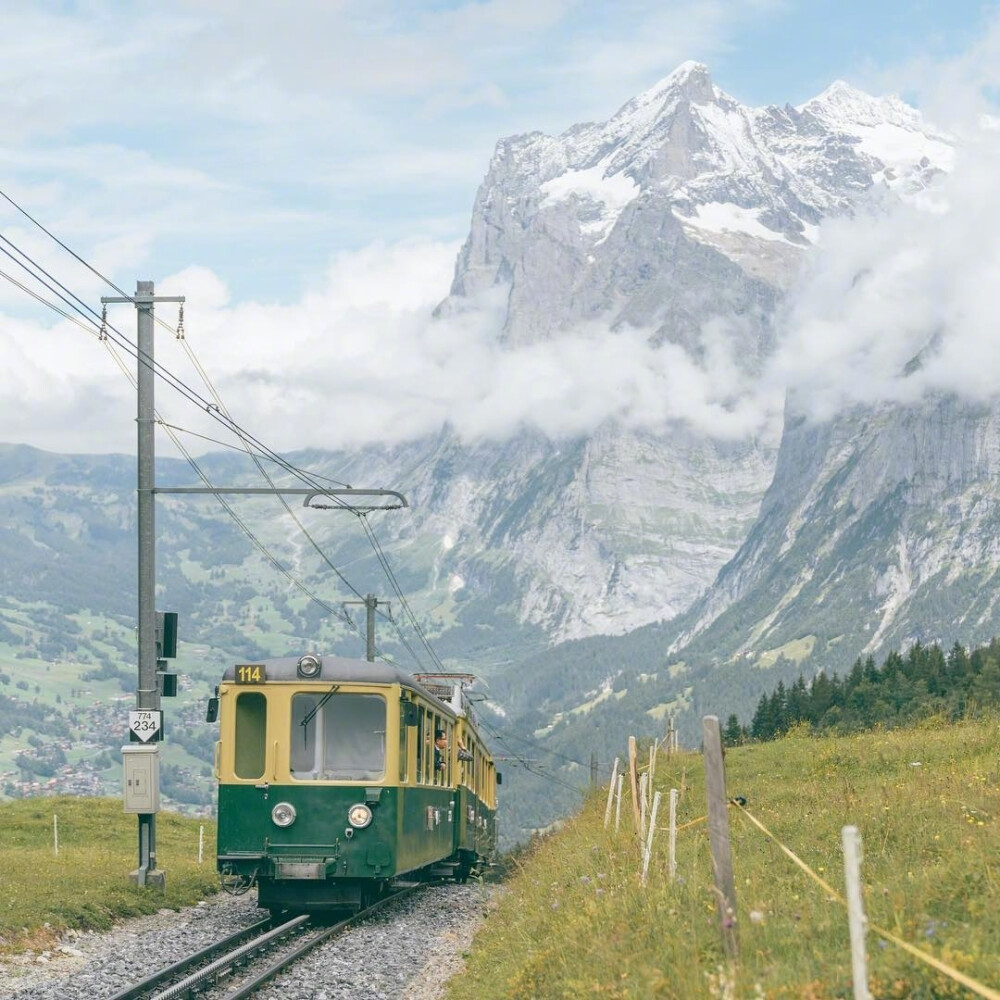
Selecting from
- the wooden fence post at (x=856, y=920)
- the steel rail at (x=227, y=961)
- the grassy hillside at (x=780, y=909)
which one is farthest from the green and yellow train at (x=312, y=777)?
the wooden fence post at (x=856, y=920)

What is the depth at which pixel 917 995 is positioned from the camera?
9508mm

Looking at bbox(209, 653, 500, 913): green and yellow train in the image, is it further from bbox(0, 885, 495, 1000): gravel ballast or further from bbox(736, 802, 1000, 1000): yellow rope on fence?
bbox(736, 802, 1000, 1000): yellow rope on fence

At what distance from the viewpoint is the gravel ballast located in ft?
57.4

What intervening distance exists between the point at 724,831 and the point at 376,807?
13.3 meters

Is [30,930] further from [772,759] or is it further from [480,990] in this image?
[772,759]

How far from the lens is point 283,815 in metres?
24.2

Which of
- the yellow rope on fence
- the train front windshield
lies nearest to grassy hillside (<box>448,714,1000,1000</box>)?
the yellow rope on fence

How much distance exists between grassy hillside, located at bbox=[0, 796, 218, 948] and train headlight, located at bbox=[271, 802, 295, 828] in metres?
3.05

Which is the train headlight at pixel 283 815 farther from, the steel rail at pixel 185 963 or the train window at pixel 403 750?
the train window at pixel 403 750

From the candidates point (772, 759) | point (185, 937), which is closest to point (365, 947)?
point (185, 937)

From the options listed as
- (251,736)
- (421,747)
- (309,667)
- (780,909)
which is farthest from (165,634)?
(780,909)

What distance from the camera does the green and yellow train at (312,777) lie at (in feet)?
79.7

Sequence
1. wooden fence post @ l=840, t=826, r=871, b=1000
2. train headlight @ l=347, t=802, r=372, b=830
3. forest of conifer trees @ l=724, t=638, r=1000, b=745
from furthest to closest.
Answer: forest of conifer trees @ l=724, t=638, r=1000, b=745 → train headlight @ l=347, t=802, r=372, b=830 → wooden fence post @ l=840, t=826, r=871, b=1000

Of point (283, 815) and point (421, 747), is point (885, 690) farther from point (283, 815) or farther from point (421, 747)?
point (283, 815)
